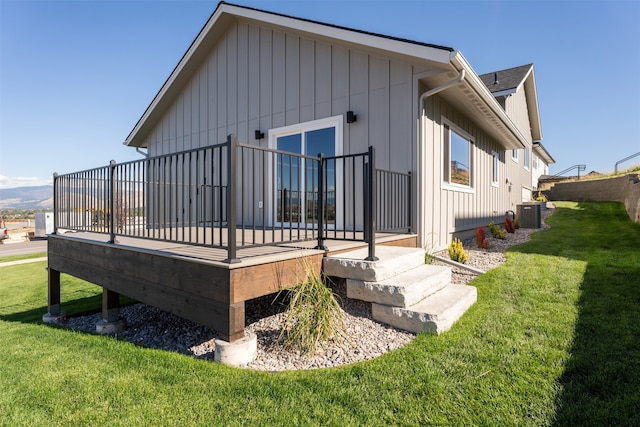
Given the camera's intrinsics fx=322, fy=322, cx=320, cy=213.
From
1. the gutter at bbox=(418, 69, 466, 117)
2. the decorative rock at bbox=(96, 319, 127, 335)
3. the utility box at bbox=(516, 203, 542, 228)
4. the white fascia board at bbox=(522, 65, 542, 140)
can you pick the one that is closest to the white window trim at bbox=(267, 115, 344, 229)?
the gutter at bbox=(418, 69, 466, 117)

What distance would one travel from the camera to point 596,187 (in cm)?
1644

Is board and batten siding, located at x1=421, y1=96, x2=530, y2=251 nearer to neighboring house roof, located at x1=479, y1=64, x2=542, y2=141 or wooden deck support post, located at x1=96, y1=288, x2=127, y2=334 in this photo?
neighboring house roof, located at x1=479, y1=64, x2=542, y2=141

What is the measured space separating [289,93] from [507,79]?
905cm

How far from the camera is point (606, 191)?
15523 mm

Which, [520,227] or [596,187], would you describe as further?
[596,187]

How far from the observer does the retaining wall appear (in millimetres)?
9692

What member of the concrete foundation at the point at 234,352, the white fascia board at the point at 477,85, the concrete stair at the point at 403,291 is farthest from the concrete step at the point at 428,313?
the white fascia board at the point at 477,85

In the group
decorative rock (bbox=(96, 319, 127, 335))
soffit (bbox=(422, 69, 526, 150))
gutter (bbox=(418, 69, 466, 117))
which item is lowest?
decorative rock (bbox=(96, 319, 127, 335))

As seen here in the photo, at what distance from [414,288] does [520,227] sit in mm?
8908

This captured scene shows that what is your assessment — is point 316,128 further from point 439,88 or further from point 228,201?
point 228,201

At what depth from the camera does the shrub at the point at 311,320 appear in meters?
2.67

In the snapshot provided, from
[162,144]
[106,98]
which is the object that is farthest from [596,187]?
[106,98]

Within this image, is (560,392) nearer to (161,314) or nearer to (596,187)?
(161,314)

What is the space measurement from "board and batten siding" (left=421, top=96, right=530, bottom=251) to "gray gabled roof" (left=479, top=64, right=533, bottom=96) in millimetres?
2153
